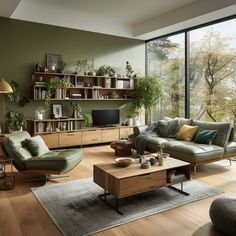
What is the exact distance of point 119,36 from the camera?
7285 millimetres

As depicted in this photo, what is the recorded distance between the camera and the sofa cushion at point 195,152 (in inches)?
165

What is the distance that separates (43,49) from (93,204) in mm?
4401

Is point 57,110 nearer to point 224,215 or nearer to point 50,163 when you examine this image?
point 50,163

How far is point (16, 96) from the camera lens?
227 inches

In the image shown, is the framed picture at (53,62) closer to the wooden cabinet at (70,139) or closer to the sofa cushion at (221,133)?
the wooden cabinet at (70,139)

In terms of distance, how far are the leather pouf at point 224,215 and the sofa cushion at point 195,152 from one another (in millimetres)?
1607

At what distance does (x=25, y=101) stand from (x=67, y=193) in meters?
3.31

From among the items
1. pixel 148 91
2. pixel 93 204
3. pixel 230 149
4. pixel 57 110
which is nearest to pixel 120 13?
pixel 148 91

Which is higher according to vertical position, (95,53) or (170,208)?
(95,53)

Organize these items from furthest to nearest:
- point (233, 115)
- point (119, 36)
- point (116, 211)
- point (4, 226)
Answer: point (119, 36) → point (233, 115) → point (116, 211) → point (4, 226)

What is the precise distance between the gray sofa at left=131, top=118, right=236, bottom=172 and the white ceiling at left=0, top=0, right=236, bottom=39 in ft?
7.67

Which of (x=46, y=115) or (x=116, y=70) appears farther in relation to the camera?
(x=116, y=70)

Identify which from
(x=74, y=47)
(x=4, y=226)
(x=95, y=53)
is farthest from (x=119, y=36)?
(x=4, y=226)

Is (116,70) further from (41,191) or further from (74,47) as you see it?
(41,191)
